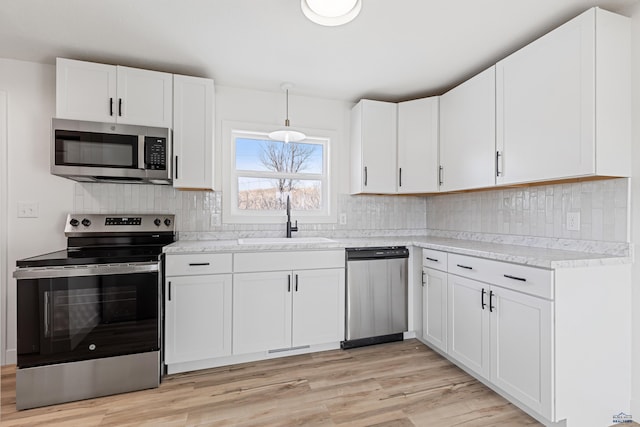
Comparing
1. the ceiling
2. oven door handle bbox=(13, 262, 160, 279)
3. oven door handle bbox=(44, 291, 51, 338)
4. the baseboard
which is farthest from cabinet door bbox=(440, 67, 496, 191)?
oven door handle bbox=(44, 291, 51, 338)

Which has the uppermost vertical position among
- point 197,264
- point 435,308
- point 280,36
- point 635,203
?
point 280,36

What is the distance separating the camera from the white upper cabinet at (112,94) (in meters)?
2.25

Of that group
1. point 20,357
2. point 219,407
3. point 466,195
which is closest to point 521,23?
point 466,195

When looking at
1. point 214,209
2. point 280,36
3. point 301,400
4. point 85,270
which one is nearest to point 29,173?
point 85,270

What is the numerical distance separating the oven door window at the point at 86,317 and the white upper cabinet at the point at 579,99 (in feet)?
8.72

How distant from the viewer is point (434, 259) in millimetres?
2590

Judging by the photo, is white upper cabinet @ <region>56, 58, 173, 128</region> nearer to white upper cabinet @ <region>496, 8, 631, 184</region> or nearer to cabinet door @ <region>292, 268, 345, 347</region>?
cabinet door @ <region>292, 268, 345, 347</region>

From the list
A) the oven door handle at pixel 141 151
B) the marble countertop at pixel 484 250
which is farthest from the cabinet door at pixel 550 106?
the oven door handle at pixel 141 151

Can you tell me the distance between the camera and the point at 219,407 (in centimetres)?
189

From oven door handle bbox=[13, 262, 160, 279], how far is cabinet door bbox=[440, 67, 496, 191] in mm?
2469

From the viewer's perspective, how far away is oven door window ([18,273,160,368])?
187 cm

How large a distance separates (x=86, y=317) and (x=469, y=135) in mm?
3065

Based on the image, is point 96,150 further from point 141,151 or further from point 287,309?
point 287,309

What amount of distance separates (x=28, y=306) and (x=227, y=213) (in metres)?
1.50
